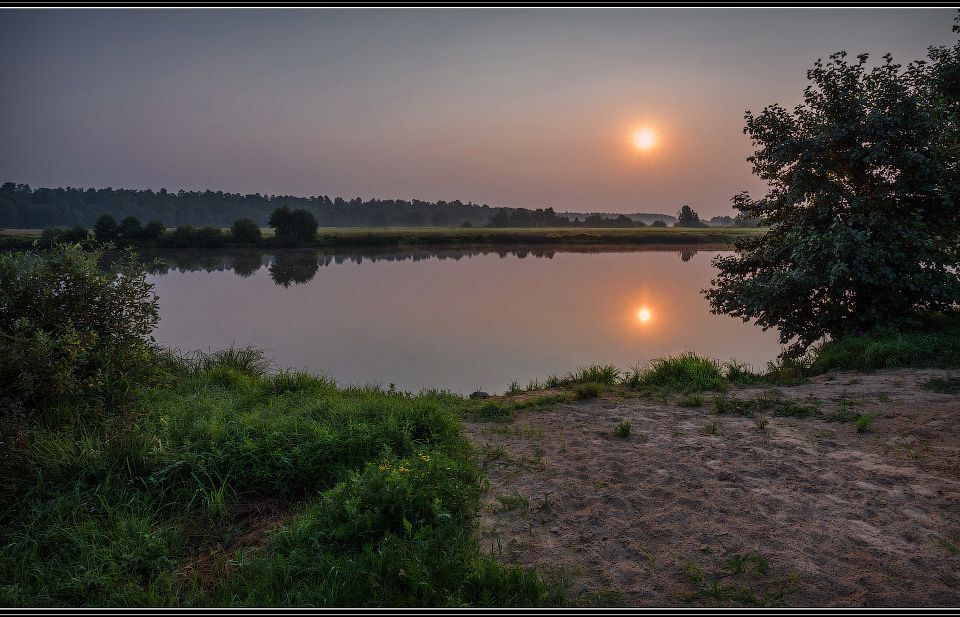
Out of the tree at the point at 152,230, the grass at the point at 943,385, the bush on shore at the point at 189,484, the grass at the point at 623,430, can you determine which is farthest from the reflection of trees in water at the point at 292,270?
the grass at the point at 943,385

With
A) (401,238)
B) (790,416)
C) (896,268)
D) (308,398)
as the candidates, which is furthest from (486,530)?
(401,238)

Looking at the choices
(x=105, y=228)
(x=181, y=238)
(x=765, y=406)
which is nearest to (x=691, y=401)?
(x=765, y=406)

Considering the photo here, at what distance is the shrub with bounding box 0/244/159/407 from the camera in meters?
5.23

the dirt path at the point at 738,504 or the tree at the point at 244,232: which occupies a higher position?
the tree at the point at 244,232

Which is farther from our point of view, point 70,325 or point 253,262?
point 253,262

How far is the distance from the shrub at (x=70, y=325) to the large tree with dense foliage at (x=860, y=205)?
36.0ft

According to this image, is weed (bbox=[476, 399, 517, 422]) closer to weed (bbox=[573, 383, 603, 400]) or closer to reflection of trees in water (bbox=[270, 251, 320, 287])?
weed (bbox=[573, 383, 603, 400])

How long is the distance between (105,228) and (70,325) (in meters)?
48.8

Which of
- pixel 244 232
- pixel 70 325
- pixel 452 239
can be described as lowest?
pixel 70 325

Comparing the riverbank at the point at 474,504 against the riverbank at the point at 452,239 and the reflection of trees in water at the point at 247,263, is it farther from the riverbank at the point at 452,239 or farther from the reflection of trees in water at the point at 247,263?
the riverbank at the point at 452,239

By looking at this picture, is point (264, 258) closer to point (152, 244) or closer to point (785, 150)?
point (152, 244)

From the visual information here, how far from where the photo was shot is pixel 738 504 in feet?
14.1

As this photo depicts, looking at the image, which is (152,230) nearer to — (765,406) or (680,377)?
(680,377)

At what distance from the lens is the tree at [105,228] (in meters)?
44.3
